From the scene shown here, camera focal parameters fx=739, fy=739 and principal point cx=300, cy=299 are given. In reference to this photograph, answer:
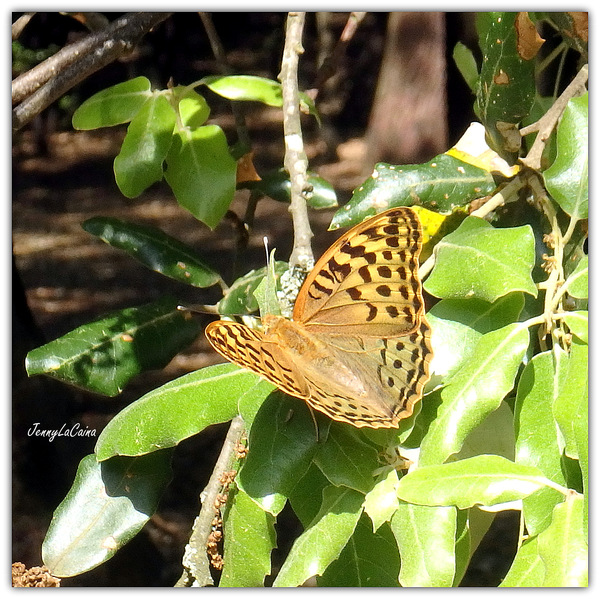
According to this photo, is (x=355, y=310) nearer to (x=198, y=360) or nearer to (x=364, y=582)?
(x=364, y=582)

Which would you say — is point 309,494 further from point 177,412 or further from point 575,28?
point 575,28

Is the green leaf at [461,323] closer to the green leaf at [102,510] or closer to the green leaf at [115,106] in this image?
the green leaf at [102,510]

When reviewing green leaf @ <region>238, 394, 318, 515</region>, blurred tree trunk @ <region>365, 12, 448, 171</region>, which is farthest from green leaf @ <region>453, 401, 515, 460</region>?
blurred tree trunk @ <region>365, 12, 448, 171</region>

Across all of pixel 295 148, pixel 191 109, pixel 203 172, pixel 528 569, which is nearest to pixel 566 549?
pixel 528 569

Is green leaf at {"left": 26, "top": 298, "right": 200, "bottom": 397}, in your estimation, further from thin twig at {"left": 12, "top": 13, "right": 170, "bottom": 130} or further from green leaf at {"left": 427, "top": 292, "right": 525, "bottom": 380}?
green leaf at {"left": 427, "top": 292, "right": 525, "bottom": 380}

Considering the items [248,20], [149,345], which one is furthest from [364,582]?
[248,20]
